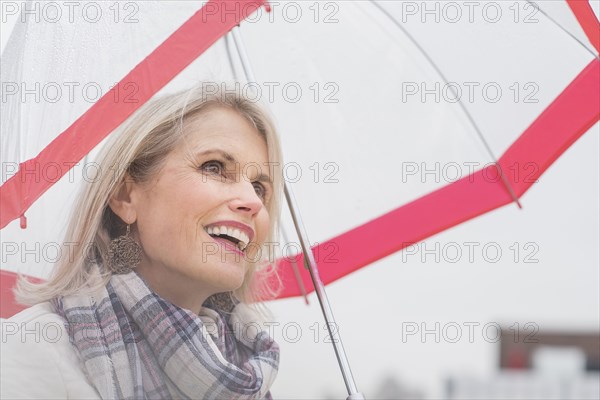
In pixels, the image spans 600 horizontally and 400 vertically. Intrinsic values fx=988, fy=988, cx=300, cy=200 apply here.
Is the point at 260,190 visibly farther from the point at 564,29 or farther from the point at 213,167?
the point at 564,29

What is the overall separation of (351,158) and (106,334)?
119 cm

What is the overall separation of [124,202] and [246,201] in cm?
35

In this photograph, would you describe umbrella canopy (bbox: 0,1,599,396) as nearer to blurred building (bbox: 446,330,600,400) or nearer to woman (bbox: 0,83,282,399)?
woman (bbox: 0,83,282,399)

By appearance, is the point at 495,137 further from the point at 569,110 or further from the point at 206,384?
the point at 206,384

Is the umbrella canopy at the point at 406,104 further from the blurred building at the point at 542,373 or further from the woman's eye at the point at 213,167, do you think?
the blurred building at the point at 542,373

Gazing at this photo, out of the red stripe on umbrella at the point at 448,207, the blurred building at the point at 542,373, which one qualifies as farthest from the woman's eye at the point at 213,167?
the blurred building at the point at 542,373

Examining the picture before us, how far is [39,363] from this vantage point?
2414 mm

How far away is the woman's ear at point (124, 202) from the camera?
2775 mm

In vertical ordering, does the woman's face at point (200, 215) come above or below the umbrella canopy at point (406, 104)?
below

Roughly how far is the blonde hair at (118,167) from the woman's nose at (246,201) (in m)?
0.22

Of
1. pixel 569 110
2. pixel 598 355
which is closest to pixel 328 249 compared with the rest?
pixel 569 110

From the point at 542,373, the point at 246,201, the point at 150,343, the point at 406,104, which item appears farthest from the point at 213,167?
the point at 542,373

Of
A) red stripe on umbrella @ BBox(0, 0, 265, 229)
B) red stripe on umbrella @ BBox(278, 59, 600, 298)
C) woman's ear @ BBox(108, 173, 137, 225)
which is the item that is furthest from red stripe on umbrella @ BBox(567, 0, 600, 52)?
woman's ear @ BBox(108, 173, 137, 225)

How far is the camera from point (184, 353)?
266cm
